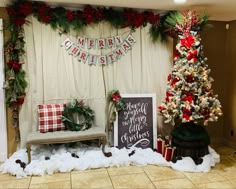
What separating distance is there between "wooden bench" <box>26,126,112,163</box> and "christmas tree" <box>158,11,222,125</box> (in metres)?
1.01

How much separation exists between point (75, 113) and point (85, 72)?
631mm

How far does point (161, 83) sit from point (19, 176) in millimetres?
2468

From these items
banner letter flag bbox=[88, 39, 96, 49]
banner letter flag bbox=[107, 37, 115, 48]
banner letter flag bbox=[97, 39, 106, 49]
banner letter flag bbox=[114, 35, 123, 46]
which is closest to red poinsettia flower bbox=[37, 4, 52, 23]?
banner letter flag bbox=[88, 39, 96, 49]

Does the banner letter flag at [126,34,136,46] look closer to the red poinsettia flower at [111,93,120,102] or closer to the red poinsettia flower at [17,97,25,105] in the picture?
the red poinsettia flower at [111,93,120,102]

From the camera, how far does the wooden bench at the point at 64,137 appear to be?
10.7 ft

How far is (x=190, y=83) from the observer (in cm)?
338

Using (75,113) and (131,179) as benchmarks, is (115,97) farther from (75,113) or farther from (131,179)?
(131,179)

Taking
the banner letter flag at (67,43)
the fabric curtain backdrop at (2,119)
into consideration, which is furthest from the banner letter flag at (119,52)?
the fabric curtain backdrop at (2,119)

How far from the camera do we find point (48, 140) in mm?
3297

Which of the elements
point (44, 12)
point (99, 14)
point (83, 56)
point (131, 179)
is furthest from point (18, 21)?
point (131, 179)

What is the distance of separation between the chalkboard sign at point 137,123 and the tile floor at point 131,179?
55 cm

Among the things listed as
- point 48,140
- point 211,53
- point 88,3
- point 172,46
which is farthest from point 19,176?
point 211,53

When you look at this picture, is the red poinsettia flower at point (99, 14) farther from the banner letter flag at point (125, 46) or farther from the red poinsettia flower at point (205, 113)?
the red poinsettia flower at point (205, 113)

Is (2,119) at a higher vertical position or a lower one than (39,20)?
lower
